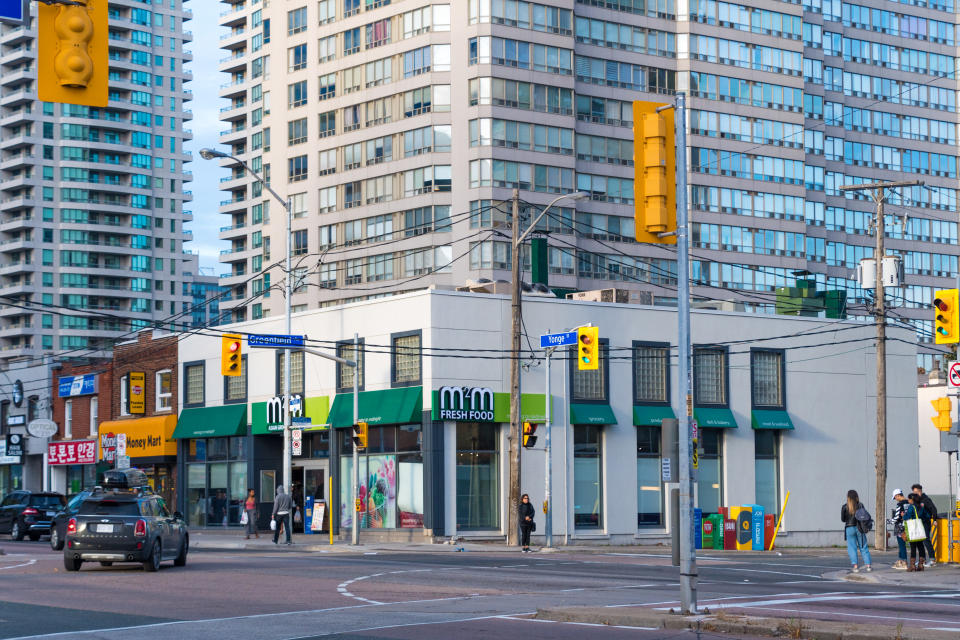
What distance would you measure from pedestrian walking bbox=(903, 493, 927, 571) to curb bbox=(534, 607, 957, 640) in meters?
12.8

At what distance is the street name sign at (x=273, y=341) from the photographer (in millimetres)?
39188

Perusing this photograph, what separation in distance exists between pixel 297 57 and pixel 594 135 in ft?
71.4

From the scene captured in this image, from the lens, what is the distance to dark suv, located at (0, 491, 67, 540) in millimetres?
45781

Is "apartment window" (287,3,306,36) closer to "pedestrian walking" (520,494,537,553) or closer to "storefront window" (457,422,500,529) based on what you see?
"storefront window" (457,422,500,529)

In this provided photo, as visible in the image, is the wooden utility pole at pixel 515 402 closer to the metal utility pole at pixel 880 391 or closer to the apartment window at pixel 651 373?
the apartment window at pixel 651 373

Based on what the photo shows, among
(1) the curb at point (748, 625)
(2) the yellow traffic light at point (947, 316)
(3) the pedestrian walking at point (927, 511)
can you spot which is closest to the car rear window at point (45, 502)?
(3) the pedestrian walking at point (927, 511)

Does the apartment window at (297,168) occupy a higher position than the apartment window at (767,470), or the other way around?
the apartment window at (297,168)

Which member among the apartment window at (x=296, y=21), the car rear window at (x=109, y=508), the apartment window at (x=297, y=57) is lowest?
the car rear window at (x=109, y=508)

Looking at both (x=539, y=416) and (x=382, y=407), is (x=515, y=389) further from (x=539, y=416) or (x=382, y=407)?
(x=382, y=407)

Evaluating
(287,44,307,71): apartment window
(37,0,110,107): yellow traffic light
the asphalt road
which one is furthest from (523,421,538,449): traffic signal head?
(287,44,307,71): apartment window

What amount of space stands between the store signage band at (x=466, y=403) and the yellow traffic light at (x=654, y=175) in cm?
2827

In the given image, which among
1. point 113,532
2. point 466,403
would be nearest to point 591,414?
point 466,403

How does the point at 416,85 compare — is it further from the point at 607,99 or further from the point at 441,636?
the point at 441,636

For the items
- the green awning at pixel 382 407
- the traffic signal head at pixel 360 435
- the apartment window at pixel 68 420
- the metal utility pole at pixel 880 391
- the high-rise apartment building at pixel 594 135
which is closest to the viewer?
the traffic signal head at pixel 360 435
